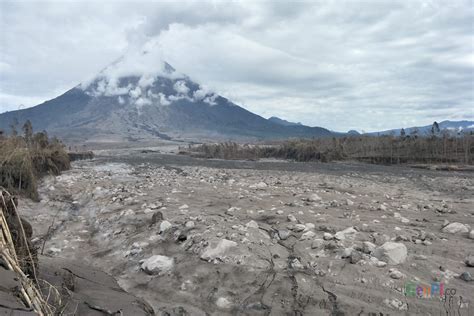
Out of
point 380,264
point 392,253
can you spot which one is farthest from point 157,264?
point 392,253

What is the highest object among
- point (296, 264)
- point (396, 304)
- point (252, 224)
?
point (252, 224)

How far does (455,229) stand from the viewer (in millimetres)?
8719

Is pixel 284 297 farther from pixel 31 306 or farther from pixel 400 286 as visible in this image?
pixel 31 306

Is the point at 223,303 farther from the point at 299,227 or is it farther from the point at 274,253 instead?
the point at 299,227

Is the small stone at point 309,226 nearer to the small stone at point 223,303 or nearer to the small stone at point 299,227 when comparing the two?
the small stone at point 299,227

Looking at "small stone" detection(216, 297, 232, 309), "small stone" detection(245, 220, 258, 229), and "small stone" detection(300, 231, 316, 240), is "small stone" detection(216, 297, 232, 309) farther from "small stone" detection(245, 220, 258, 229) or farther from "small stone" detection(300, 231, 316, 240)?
"small stone" detection(245, 220, 258, 229)

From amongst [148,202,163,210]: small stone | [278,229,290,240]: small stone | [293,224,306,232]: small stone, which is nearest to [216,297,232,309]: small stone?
[278,229,290,240]: small stone

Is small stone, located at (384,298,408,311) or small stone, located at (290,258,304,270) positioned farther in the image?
small stone, located at (290,258,304,270)

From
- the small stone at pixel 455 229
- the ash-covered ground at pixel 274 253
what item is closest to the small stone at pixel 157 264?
the ash-covered ground at pixel 274 253

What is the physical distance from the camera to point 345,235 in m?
7.96

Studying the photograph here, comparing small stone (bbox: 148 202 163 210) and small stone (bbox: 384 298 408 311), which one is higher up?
small stone (bbox: 148 202 163 210)

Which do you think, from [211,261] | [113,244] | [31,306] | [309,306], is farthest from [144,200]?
[31,306]

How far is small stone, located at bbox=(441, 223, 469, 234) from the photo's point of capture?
865 cm

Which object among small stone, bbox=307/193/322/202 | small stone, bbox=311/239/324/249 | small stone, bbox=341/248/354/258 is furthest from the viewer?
small stone, bbox=307/193/322/202
